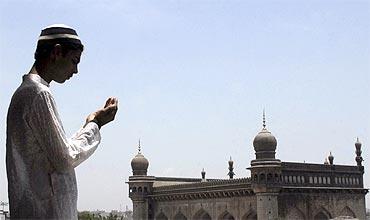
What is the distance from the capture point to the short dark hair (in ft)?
9.13

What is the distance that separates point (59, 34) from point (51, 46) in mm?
56

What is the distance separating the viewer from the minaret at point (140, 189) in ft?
136

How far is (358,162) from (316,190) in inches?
156

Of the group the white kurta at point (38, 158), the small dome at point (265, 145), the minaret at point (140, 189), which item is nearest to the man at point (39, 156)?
the white kurta at point (38, 158)

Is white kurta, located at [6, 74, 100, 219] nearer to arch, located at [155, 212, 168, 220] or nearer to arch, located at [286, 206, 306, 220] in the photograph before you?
arch, located at [286, 206, 306, 220]

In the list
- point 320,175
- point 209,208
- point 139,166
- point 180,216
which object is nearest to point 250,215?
point 209,208

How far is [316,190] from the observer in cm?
3472

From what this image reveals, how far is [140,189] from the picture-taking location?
41.4 metres

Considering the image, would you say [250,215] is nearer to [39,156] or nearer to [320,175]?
[320,175]

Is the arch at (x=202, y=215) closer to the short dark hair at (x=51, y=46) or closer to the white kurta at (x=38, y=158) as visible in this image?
the short dark hair at (x=51, y=46)

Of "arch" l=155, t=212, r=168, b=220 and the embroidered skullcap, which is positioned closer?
the embroidered skullcap

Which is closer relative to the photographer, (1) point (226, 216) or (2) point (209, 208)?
(1) point (226, 216)

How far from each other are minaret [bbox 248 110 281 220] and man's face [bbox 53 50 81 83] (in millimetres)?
30042

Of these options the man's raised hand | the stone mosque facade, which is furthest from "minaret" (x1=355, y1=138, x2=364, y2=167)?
the man's raised hand
